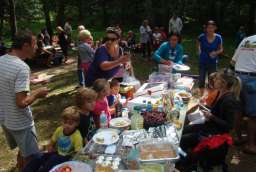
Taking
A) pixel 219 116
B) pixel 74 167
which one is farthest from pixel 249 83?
pixel 74 167

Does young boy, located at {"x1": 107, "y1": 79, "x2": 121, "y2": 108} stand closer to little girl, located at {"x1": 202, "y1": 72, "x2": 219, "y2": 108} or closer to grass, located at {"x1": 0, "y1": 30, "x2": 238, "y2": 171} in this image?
little girl, located at {"x1": 202, "y1": 72, "x2": 219, "y2": 108}

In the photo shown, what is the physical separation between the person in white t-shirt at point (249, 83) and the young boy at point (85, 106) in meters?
2.43

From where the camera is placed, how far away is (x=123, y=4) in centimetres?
3120

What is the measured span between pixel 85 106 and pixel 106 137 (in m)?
0.40

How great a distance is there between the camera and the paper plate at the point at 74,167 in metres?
2.90

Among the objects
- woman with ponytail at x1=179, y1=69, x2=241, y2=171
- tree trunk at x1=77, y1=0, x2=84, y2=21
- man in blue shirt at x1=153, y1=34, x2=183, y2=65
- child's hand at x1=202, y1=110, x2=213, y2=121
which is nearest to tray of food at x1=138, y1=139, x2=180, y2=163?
woman with ponytail at x1=179, y1=69, x2=241, y2=171

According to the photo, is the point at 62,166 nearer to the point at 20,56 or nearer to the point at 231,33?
the point at 20,56

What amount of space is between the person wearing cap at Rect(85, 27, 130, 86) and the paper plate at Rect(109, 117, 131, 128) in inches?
33.9

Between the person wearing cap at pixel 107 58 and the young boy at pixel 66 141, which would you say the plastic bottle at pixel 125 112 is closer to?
the person wearing cap at pixel 107 58

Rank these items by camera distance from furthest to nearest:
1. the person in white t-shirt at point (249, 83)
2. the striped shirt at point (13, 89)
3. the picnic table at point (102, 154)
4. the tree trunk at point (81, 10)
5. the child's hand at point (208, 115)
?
the tree trunk at point (81, 10), the person in white t-shirt at point (249, 83), the child's hand at point (208, 115), the striped shirt at point (13, 89), the picnic table at point (102, 154)

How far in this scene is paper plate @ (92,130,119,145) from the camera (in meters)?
3.39

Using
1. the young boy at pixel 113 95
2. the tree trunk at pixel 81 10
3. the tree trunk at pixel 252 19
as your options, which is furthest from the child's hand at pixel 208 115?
the tree trunk at pixel 81 10

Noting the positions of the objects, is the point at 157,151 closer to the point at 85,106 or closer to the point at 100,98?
the point at 85,106

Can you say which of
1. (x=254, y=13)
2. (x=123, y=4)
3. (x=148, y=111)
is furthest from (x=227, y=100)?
(x=123, y=4)
